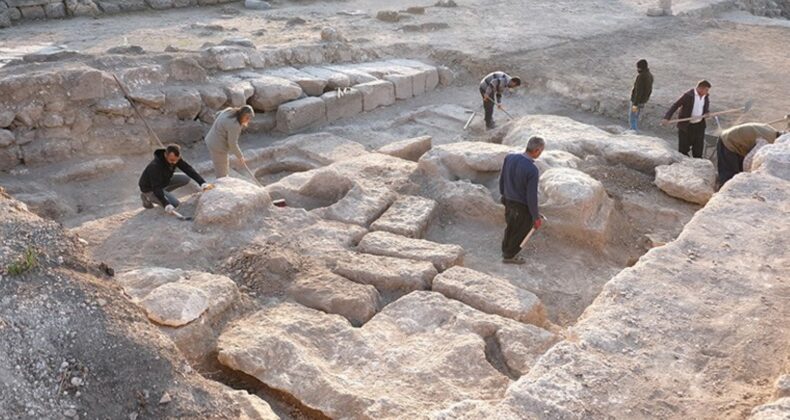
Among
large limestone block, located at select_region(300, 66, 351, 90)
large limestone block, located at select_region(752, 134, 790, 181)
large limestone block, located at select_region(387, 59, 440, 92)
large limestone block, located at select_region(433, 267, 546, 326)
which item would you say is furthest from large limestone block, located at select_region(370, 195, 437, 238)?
large limestone block, located at select_region(387, 59, 440, 92)

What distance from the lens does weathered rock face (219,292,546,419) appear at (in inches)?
184

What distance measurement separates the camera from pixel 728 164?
8.32 metres

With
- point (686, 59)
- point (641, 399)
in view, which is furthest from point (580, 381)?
Answer: point (686, 59)

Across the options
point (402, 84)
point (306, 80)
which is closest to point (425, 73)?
point (402, 84)

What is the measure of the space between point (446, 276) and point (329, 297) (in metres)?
1.08

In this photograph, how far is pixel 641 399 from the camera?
166 inches

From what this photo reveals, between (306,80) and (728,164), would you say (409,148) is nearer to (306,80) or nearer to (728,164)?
(306,80)

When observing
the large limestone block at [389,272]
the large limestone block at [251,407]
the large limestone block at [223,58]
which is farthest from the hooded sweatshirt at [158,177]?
the large limestone block at [223,58]

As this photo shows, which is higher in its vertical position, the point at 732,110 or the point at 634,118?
the point at 732,110

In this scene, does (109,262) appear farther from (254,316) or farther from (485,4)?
(485,4)

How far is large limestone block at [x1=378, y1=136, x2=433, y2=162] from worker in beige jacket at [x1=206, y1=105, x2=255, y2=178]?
6.69ft

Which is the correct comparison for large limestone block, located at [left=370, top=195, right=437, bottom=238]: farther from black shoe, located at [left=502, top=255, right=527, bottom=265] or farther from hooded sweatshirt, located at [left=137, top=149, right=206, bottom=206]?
hooded sweatshirt, located at [left=137, top=149, right=206, bottom=206]

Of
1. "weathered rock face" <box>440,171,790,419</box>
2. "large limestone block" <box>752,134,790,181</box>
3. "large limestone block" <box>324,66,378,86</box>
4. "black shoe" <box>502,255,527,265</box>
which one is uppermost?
"large limestone block" <box>752,134,790,181</box>

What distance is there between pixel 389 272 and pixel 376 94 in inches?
268
